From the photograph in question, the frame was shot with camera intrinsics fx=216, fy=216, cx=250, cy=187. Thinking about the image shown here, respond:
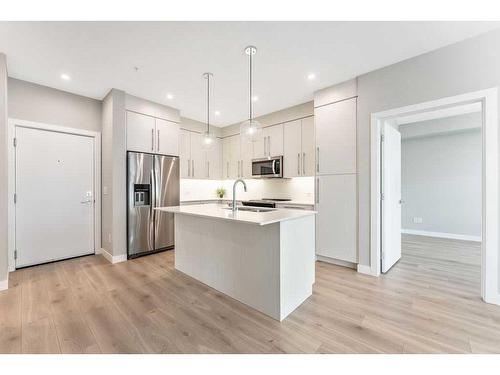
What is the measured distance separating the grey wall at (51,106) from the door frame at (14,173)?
0.07m

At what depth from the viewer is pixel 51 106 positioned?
3.31 meters

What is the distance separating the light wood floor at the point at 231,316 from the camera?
1.57 meters

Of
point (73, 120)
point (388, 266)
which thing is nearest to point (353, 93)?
point (388, 266)

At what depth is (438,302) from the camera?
7.09ft

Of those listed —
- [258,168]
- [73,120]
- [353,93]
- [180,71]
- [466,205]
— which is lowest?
[466,205]

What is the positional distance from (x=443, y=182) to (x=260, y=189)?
164 inches

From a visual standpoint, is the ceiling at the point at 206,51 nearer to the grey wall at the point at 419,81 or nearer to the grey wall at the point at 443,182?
the grey wall at the point at 419,81

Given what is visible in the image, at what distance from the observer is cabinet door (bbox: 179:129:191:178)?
15.1 feet

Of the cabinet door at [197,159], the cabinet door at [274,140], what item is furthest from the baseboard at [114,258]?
the cabinet door at [274,140]

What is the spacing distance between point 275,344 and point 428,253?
3.64 meters

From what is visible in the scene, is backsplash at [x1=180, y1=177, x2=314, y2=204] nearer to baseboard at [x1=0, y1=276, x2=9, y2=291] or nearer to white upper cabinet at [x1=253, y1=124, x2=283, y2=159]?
white upper cabinet at [x1=253, y1=124, x2=283, y2=159]

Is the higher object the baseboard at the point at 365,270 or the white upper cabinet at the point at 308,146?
the white upper cabinet at the point at 308,146

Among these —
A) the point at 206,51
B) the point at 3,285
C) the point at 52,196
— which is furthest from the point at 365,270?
the point at 52,196
